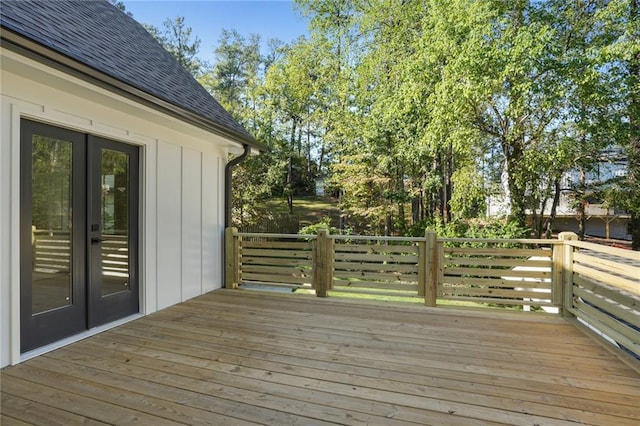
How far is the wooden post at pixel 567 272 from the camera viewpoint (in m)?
3.62

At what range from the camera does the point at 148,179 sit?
149 inches

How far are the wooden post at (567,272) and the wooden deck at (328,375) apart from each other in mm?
228

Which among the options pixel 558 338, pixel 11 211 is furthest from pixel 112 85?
pixel 558 338

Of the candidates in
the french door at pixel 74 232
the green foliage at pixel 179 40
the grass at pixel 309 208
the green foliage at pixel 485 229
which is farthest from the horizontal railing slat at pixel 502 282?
the green foliage at pixel 179 40

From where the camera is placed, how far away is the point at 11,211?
98.5 inches

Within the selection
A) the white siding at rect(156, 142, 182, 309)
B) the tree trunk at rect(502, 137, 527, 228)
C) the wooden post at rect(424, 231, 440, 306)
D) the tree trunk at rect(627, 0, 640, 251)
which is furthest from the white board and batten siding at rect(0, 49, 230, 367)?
the tree trunk at rect(627, 0, 640, 251)

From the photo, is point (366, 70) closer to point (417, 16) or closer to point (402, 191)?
point (417, 16)

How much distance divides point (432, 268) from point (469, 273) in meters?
0.45

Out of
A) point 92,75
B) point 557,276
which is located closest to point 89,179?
point 92,75

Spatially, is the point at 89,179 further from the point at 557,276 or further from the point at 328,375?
the point at 557,276

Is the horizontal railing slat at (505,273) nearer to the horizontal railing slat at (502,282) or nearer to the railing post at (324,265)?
Result: the horizontal railing slat at (502,282)

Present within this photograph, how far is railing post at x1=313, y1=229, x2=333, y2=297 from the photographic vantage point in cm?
454

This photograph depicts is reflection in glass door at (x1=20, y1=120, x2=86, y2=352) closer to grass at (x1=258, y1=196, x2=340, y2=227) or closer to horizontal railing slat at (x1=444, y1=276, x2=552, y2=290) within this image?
horizontal railing slat at (x1=444, y1=276, x2=552, y2=290)

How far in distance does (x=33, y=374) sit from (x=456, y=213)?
26.5 ft
